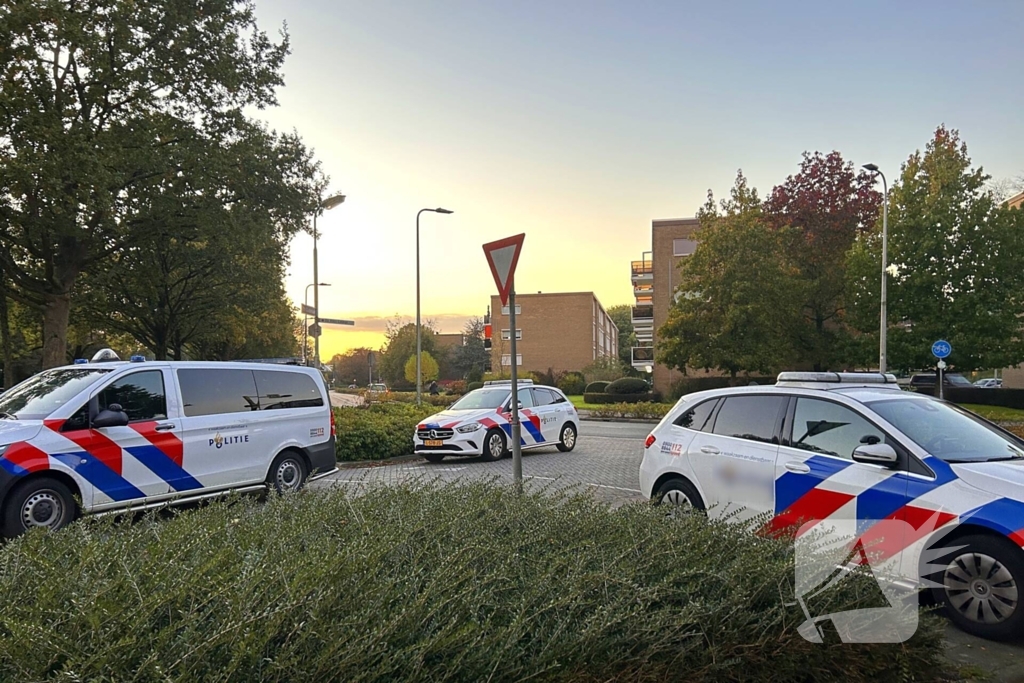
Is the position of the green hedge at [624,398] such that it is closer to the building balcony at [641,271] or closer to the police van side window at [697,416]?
the building balcony at [641,271]

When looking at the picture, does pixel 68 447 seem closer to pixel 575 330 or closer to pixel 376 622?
pixel 376 622

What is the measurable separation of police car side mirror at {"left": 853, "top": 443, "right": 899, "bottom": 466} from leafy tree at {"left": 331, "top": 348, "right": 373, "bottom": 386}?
106 m

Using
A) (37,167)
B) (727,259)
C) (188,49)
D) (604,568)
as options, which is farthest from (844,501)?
(727,259)

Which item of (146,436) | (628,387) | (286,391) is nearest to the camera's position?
(146,436)

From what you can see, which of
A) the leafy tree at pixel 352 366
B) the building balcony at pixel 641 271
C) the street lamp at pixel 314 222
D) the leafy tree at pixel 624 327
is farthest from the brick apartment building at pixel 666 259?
the leafy tree at pixel 352 366

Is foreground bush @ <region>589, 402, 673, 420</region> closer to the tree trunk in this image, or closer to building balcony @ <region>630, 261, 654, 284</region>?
the tree trunk

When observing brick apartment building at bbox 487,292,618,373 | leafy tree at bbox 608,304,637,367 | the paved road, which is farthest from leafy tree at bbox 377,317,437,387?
the paved road

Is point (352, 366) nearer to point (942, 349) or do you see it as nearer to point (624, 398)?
point (624, 398)

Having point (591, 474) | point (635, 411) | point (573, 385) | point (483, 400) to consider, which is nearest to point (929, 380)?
point (573, 385)

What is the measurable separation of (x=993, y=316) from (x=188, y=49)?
28149 millimetres

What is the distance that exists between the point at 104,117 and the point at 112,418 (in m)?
14.3

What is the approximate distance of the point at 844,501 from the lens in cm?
519

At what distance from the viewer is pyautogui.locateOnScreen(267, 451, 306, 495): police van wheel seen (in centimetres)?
927

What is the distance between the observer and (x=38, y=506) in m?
6.80
